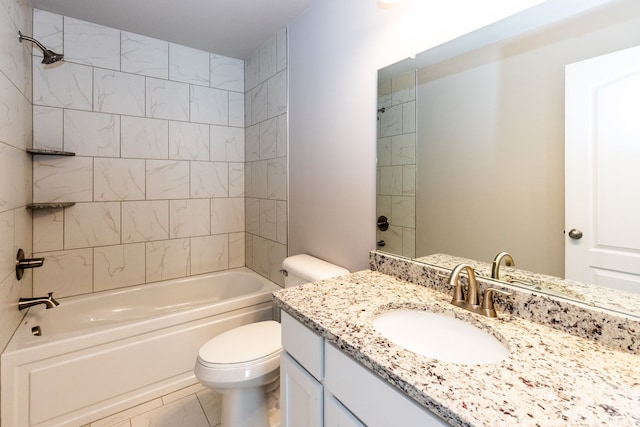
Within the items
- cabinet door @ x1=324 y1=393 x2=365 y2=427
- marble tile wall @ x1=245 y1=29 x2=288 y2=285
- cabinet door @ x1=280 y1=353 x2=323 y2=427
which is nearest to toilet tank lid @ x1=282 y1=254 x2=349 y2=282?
marble tile wall @ x1=245 y1=29 x2=288 y2=285

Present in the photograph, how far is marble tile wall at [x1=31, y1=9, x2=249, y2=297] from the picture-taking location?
1986mm

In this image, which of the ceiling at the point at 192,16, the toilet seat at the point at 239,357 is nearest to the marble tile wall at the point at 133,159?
the ceiling at the point at 192,16

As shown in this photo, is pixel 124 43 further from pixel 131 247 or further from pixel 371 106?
pixel 371 106

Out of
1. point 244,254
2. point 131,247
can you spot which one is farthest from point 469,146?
point 131,247

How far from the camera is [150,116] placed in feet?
7.52

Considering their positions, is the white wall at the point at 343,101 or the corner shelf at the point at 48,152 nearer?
the white wall at the point at 343,101

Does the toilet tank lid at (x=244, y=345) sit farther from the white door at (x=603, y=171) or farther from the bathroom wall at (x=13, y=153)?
the white door at (x=603, y=171)

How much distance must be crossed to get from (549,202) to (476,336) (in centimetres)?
48

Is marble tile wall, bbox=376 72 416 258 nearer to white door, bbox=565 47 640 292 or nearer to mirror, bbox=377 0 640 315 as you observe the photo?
mirror, bbox=377 0 640 315

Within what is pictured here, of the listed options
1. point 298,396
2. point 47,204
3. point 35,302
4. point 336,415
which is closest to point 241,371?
point 298,396

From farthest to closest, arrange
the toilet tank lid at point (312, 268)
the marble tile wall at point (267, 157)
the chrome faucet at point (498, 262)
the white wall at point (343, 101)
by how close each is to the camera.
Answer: the marble tile wall at point (267, 157) → the toilet tank lid at point (312, 268) → the white wall at point (343, 101) → the chrome faucet at point (498, 262)

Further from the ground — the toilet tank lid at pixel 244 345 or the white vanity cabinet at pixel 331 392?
the white vanity cabinet at pixel 331 392

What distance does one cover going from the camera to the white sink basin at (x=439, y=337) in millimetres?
837

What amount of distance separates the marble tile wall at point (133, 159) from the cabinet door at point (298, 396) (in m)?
1.80
